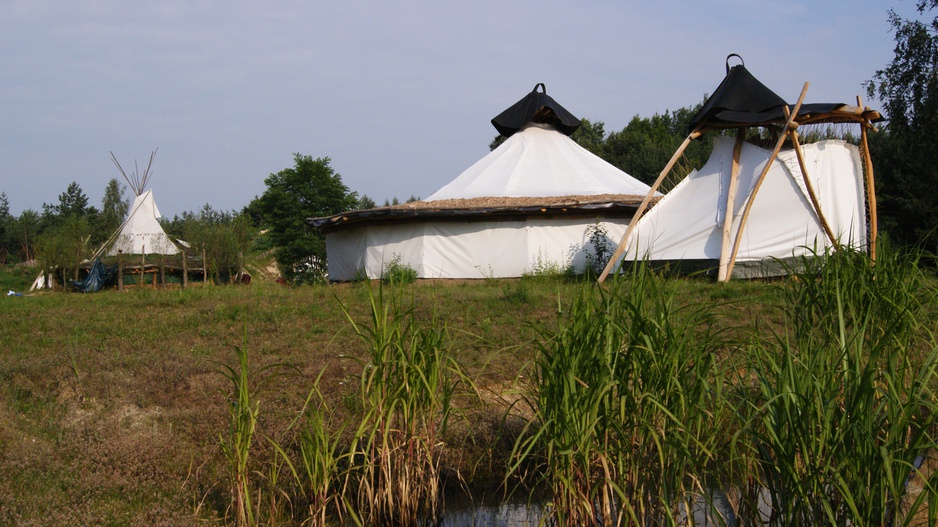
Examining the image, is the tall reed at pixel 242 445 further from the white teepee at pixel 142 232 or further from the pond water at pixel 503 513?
the white teepee at pixel 142 232

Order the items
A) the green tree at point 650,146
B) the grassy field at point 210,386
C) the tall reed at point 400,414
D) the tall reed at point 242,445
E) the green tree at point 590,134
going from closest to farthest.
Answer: the tall reed at point 242,445 < the tall reed at point 400,414 < the grassy field at point 210,386 < the green tree at point 650,146 < the green tree at point 590,134

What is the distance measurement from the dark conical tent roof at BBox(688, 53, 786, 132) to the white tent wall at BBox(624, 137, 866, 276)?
89 cm

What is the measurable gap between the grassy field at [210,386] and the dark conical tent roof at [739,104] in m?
2.55

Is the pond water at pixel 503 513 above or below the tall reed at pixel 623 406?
below

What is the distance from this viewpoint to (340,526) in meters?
4.64

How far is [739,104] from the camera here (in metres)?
12.0

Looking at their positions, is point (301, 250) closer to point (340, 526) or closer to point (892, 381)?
point (340, 526)

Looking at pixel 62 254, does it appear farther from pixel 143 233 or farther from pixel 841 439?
pixel 841 439

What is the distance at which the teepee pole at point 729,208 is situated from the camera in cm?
1184

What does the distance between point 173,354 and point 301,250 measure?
19017 millimetres

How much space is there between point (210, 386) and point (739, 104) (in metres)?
8.66

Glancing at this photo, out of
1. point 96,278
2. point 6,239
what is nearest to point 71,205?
point 6,239

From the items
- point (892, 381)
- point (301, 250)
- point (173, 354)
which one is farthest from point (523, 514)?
point (301, 250)

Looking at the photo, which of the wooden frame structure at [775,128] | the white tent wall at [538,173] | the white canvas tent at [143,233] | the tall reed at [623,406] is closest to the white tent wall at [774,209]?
the wooden frame structure at [775,128]
